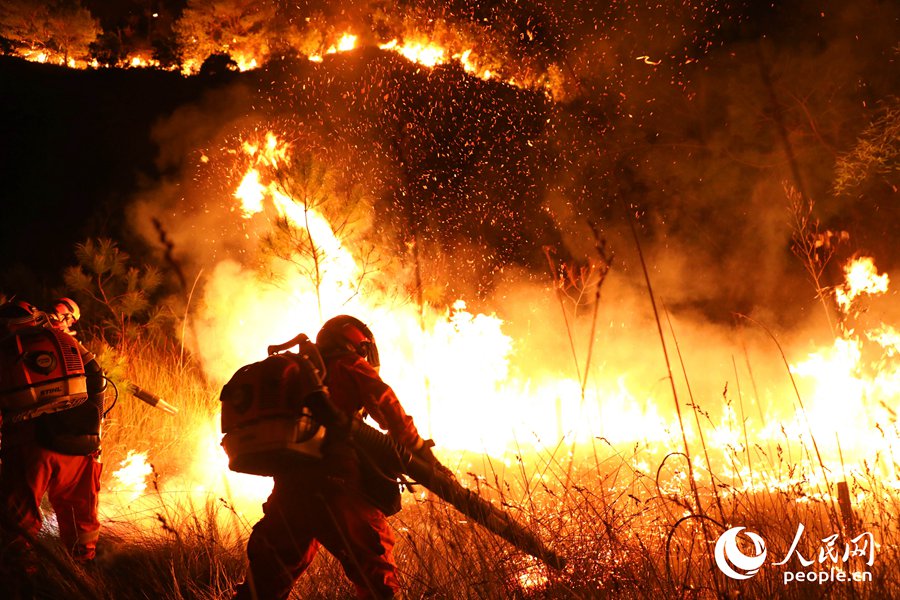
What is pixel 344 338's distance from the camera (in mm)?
3523

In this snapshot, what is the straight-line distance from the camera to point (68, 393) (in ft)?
14.5

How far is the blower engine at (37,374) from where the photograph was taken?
4.23 m

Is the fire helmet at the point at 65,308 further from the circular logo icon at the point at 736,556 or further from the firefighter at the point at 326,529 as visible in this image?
the circular logo icon at the point at 736,556

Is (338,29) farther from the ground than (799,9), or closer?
farther from the ground

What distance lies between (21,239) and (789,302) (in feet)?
61.0

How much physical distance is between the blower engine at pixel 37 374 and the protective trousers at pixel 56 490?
0.26 metres

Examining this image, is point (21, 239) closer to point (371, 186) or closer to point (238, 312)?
point (371, 186)

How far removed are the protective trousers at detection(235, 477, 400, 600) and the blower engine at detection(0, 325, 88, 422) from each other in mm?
2115

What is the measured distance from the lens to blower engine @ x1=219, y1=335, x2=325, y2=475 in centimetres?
295

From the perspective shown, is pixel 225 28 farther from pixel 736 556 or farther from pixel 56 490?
pixel 736 556

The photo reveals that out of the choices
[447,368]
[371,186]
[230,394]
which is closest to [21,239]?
[371,186]

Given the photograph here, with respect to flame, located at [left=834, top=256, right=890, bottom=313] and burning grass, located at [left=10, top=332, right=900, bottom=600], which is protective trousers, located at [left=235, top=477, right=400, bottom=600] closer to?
burning grass, located at [left=10, top=332, right=900, bottom=600]

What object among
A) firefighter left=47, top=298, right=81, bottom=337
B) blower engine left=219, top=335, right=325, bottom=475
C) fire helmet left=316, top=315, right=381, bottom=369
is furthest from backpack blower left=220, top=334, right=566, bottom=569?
firefighter left=47, top=298, right=81, bottom=337

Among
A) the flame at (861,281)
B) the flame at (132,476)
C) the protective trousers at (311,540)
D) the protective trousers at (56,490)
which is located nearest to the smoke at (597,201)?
the flame at (861,281)
